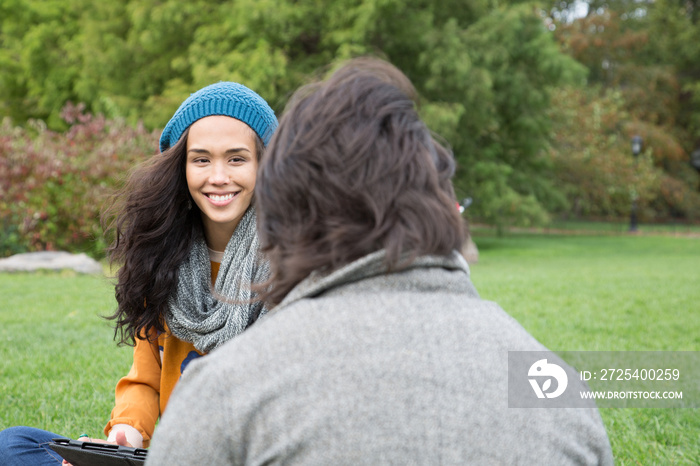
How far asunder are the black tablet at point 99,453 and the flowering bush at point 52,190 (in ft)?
27.5

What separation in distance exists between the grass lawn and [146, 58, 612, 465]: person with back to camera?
2.32 m

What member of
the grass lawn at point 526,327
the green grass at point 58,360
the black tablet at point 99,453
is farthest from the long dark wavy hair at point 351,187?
the grass lawn at point 526,327

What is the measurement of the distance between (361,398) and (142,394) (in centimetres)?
150

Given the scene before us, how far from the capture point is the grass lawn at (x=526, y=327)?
3.41 m

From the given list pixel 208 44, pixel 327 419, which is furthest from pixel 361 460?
pixel 208 44

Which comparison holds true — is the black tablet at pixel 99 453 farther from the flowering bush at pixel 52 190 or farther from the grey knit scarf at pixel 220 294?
the flowering bush at pixel 52 190

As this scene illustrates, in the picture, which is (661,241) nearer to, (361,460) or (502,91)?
(502,91)

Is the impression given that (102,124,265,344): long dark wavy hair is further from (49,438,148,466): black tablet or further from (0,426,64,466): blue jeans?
(49,438,148,466): black tablet

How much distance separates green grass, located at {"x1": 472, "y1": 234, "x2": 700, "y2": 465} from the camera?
328 cm

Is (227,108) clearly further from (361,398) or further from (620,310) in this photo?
(620,310)

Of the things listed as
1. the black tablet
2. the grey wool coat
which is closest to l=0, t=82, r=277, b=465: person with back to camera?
the black tablet

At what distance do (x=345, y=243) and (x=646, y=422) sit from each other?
9.85 feet

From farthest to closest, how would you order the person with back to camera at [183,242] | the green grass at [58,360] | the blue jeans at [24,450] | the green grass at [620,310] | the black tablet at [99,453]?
the green grass at [58,360], the green grass at [620,310], the person with back to camera at [183,242], the blue jeans at [24,450], the black tablet at [99,453]

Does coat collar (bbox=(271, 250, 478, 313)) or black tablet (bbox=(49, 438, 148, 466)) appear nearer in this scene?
coat collar (bbox=(271, 250, 478, 313))
